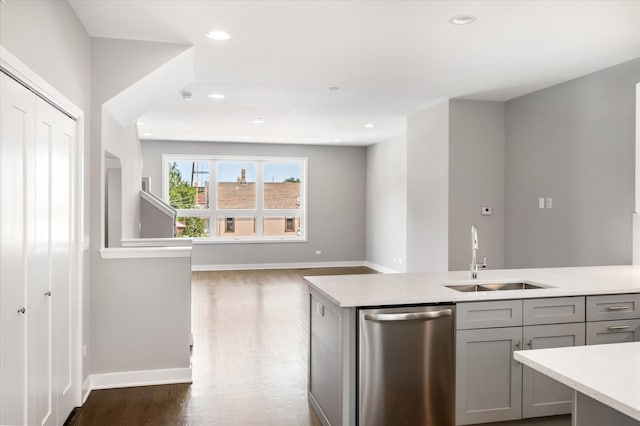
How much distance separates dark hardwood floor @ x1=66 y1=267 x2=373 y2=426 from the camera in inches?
125

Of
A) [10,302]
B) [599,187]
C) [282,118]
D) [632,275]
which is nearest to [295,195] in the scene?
[282,118]

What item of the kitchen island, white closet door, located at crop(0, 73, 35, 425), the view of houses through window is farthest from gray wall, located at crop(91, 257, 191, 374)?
the view of houses through window

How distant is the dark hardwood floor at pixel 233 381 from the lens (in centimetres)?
318

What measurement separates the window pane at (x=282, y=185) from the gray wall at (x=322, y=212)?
0.29 meters

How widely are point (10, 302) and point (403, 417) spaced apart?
2010 millimetres

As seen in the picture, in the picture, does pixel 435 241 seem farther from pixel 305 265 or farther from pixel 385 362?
pixel 305 265

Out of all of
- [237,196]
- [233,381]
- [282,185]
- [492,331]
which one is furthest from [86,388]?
[282,185]

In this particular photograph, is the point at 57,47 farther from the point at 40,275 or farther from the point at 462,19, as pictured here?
the point at 462,19

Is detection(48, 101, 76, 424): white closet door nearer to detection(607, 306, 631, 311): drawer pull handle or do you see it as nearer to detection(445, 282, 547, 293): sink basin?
detection(445, 282, 547, 293): sink basin

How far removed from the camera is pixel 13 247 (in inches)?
85.4

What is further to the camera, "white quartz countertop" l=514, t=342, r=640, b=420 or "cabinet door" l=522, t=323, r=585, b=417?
"cabinet door" l=522, t=323, r=585, b=417

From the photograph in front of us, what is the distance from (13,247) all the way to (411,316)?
1.96m

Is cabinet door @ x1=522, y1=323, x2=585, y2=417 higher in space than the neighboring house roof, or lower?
lower

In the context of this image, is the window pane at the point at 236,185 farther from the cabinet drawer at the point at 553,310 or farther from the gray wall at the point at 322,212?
the cabinet drawer at the point at 553,310
